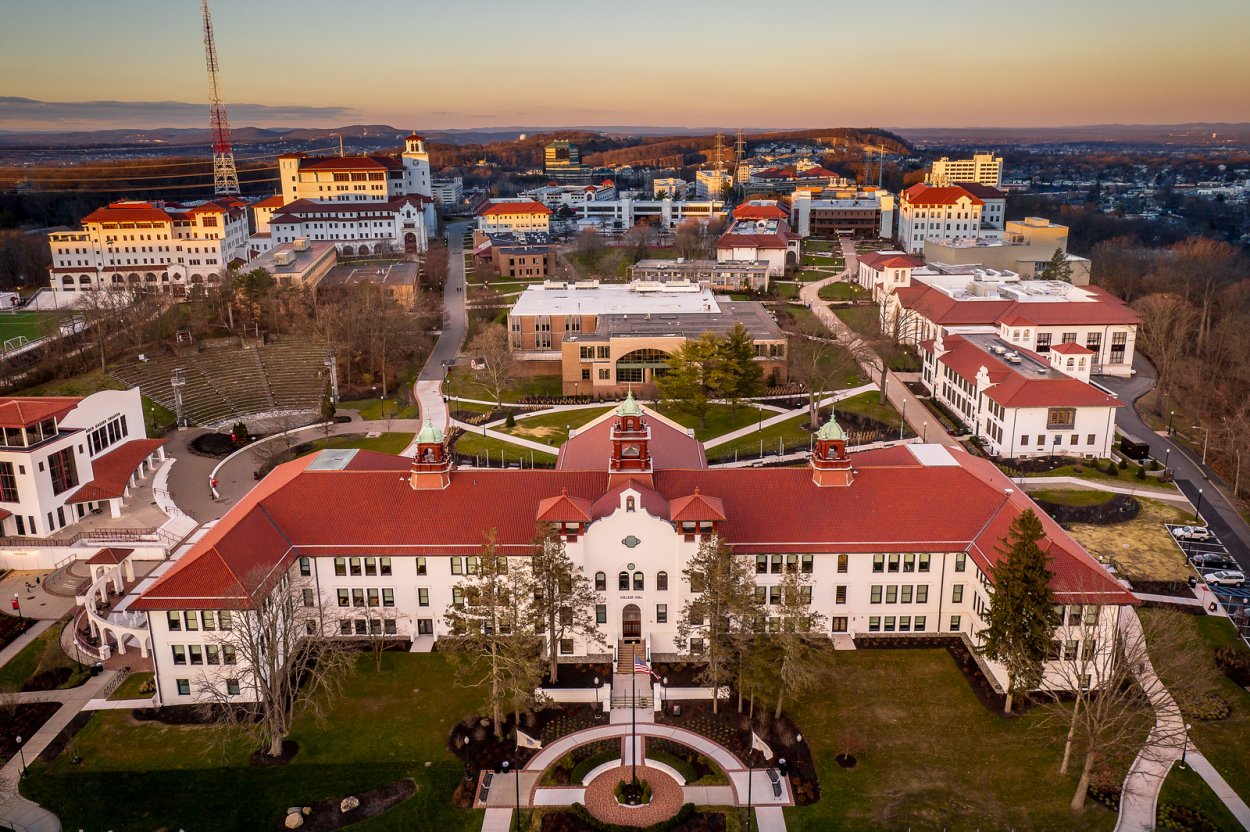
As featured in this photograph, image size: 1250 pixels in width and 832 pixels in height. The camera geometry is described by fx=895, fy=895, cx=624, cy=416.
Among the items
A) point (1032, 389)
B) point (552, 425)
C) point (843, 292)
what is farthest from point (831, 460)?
point (843, 292)

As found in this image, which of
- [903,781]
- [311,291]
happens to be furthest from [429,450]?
[311,291]

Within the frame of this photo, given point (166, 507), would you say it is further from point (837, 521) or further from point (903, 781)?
point (903, 781)

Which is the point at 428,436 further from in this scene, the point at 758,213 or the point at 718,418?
the point at 758,213

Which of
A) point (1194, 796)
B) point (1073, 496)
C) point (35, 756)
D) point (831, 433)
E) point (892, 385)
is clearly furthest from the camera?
point (892, 385)

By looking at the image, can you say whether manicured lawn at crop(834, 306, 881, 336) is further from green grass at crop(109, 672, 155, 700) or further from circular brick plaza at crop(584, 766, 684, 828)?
green grass at crop(109, 672, 155, 700)

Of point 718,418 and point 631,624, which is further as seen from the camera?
point 718,418

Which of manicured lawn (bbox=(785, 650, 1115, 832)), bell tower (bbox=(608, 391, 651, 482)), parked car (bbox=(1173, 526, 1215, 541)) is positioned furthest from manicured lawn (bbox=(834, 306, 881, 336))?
manicured lawn (bbox=(785, 650, 1115, 832))
